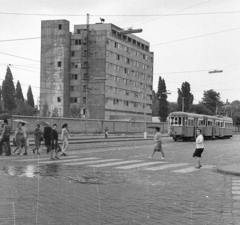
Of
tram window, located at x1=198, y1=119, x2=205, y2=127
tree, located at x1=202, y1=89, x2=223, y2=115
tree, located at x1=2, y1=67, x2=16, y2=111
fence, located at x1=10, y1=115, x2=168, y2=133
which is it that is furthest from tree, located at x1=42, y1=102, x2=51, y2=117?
tree, located at x1=202, y1=89, x2=223, y2=115

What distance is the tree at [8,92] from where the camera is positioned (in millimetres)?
102250

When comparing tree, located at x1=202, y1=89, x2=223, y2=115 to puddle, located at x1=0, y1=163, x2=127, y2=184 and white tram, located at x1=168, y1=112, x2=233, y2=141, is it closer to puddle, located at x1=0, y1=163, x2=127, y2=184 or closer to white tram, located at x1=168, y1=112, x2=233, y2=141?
white tram, located at x1=168, y1=112, x2=233, y2=141

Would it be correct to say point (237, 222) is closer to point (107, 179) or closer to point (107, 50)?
point (107, 179)

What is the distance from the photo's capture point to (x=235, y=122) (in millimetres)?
118438

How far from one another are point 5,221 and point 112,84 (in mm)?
87646

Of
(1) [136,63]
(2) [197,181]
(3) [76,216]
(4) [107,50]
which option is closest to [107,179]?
(2) [197,181]

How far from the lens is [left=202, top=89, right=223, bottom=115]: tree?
127 meters

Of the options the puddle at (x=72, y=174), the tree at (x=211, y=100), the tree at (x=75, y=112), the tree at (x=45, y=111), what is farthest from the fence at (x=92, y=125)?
the tree at (x=211, y=100)

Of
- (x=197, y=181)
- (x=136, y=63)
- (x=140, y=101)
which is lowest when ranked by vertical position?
(x=197, y=181)

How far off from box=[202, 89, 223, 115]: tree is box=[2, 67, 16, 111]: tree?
62.6 meters

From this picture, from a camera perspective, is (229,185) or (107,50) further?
(107,50)

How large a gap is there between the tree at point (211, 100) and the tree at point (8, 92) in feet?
205

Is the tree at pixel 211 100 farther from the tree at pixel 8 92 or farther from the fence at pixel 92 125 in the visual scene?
the fence at pixel 92 125

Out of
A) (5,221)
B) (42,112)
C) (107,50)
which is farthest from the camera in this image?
(107,50)
